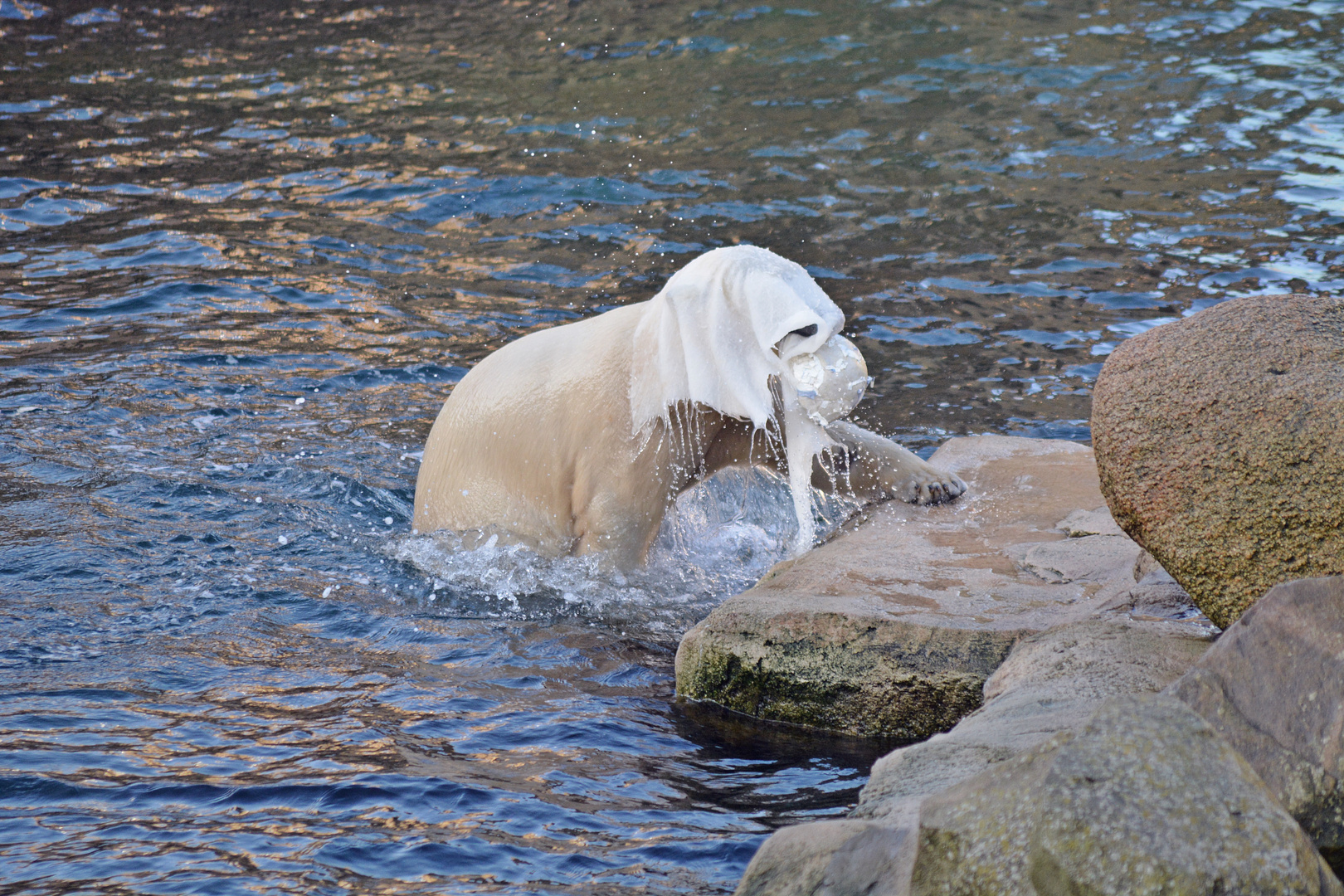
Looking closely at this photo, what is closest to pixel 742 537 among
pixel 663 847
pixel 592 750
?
pixel 592 750


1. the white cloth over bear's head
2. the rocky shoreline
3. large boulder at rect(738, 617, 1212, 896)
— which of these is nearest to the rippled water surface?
→ the rocky shoreline

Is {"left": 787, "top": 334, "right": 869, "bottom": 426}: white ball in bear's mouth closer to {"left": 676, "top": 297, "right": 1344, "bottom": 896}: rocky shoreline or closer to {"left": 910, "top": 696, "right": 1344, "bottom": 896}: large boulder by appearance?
{"left": 676, "top": 297, "right": 1344, "bottom": 896}: rocky shoreline

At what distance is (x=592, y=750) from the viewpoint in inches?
152

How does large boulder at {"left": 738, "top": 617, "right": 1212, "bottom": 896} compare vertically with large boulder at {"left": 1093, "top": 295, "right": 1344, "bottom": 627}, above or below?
below

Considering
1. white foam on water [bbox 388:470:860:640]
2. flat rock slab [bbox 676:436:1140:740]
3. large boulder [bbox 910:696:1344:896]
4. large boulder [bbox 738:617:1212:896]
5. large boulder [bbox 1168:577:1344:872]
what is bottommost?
white foam on water [bbox 388:470:860:640]

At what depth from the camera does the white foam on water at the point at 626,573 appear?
4.94 metres

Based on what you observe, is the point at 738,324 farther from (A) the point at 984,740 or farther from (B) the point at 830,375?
(A) the point at 984,740

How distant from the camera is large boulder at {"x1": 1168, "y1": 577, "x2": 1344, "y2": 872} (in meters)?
2.50

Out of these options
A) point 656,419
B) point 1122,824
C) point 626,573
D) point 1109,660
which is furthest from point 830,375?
point 1122,824

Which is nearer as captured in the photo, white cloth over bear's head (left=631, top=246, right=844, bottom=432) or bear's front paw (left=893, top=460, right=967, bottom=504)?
white cloth over bear's head (left=631, top=246, right=844, bottom=432)

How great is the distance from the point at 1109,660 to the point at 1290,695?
2.36ft

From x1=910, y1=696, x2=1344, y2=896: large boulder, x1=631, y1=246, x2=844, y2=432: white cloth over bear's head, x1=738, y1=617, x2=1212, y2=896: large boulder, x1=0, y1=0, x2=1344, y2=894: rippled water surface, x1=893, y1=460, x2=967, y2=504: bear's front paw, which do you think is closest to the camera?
x1=910, y1=696, x2=1344, y2=896: large boulder

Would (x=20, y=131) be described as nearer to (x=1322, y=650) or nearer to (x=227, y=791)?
(x=227, y=791)

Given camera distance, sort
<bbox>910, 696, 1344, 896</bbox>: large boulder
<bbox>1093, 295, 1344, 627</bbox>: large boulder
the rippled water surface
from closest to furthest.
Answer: <bbox>910, 696, 1344, 896</bbox>: large boulder → <bbox>1093, 295, 1344, 627</bbox>: large boulder → the rippled water surface
